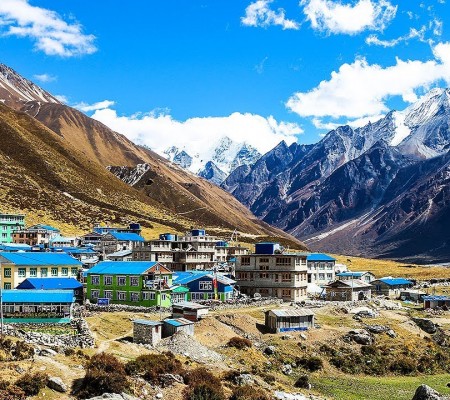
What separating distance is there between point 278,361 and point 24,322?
29.1 metres

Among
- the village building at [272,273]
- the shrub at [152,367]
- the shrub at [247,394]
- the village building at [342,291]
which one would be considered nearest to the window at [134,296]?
the village building at [272,273]

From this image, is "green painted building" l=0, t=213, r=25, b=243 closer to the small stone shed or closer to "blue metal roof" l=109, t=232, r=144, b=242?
"blue metal roof" l=109, t=232, r=144, b=242

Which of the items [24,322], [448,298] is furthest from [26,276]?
[448,298]

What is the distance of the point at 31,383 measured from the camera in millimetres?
45562

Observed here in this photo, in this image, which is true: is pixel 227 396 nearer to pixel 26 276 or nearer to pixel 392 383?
pixel 392 383

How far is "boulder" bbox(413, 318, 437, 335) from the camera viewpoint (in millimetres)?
95006

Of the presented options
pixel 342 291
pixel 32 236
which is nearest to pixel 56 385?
pixel 342 291

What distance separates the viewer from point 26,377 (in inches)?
1821

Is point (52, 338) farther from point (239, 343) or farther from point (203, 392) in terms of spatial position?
point (239, 343)

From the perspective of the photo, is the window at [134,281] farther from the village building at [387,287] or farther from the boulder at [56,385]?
the village building at [387,287]

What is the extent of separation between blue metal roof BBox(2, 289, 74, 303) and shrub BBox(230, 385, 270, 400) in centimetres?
2530

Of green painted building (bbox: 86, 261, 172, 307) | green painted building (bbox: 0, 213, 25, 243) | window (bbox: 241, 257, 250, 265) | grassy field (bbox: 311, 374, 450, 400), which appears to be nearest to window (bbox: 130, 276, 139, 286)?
green painted building (bbox: 86, 261, 172, 307)

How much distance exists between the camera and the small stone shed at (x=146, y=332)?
2657 inches

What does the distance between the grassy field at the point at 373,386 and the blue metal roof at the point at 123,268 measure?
32323 millimetres
